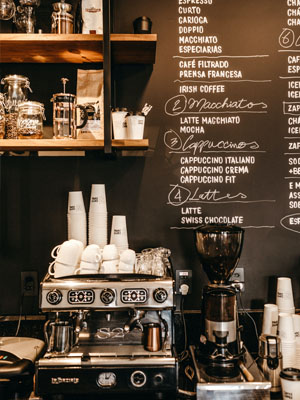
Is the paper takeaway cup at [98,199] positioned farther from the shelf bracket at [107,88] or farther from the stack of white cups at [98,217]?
the shelf bracket at [107,88]

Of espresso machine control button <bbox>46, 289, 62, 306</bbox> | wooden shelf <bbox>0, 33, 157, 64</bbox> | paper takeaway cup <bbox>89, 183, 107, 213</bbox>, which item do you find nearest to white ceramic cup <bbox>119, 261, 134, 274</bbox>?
espresso machine control button <bbox>46, 289, 62, 306</bbox>

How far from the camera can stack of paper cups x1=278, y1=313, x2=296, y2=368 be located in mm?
1792

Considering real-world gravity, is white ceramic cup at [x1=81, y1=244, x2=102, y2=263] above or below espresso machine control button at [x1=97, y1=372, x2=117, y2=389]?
above

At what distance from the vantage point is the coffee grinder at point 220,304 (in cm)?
172

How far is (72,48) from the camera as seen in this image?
195 centimetres

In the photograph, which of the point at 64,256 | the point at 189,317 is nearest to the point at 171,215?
the point at 189,317

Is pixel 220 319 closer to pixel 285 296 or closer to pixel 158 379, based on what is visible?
pixel 158 379

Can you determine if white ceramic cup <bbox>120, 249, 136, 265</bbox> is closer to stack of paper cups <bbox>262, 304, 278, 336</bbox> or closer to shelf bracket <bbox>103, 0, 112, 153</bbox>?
shelf bracket <bbox>103, 0, 112, 153</bbox>

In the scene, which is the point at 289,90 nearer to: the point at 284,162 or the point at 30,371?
the point at 284,162

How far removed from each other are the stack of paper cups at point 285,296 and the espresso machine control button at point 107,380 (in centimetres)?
84

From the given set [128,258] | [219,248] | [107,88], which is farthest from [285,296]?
[107,88]

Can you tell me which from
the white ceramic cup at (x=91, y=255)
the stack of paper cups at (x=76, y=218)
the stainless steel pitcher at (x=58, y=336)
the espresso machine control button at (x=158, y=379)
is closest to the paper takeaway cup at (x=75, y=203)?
the stack of paper cups at (x=76, y=218)

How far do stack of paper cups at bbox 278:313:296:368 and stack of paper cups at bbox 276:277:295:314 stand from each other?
0.20 m

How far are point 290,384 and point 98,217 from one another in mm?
1020
